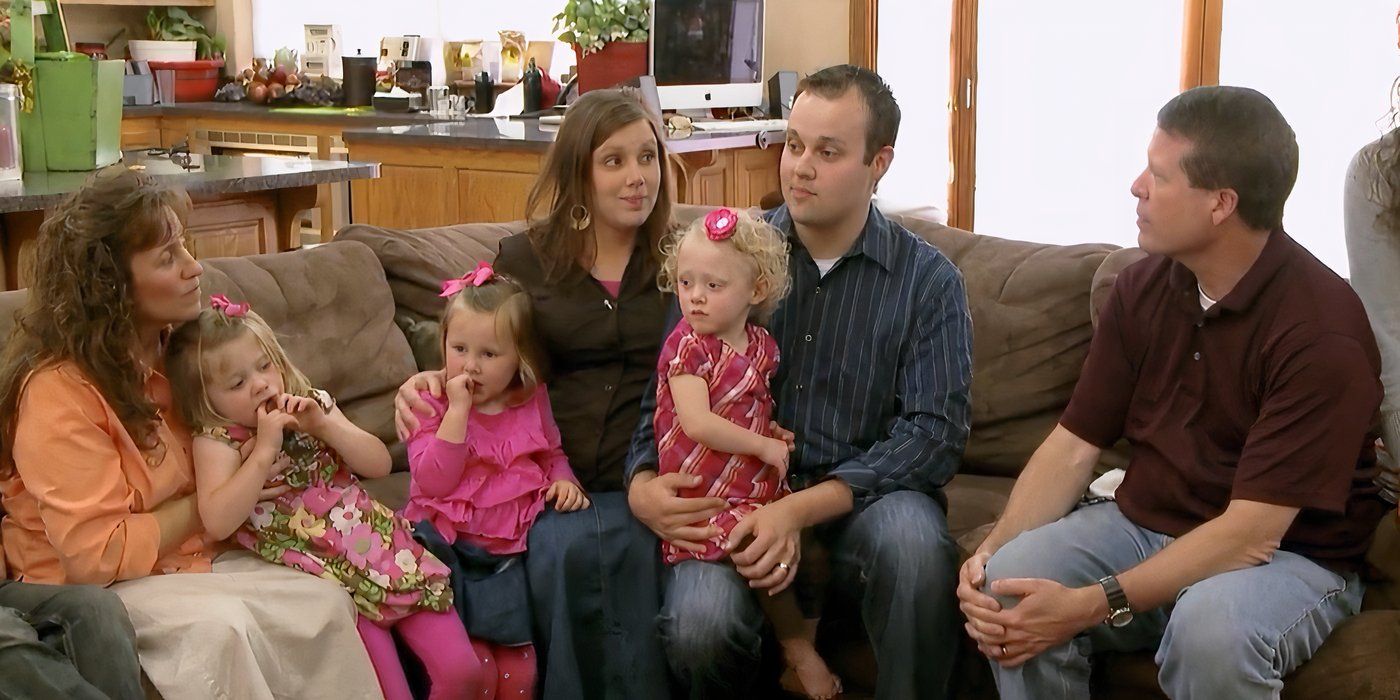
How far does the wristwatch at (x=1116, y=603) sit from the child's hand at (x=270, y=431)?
1.19m

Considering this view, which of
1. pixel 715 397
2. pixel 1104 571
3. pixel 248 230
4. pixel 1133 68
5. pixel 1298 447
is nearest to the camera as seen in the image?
pixel 1298 447

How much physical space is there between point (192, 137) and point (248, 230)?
3.18 metres

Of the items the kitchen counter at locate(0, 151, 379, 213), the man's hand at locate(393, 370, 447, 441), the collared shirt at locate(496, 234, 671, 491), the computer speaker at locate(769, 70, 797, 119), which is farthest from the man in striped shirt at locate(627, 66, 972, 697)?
the computer speaker at locate(769, 70, 797, 119)

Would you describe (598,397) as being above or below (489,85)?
below

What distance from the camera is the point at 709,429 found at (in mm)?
2082

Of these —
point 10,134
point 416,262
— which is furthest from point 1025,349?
point 10,134

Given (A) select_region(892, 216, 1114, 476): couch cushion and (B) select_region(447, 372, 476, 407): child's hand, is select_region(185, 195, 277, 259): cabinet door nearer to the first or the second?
(B) select_region(447, 372, 476, 407): child's hand

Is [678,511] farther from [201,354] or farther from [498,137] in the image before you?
[498,137]

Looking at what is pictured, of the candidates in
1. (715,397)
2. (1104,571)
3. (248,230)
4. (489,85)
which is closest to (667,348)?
(715,397)

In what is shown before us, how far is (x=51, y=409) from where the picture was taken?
1.85 metres

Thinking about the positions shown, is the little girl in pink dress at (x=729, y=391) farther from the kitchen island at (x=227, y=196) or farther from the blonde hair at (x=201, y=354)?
the kitchen island at (x=227, y=196)

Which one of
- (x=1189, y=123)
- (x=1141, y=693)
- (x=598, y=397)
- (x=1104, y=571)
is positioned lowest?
(x=1141, y=693)

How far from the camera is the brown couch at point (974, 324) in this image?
259 cm

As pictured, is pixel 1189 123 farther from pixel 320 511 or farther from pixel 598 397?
pixel 320 511
